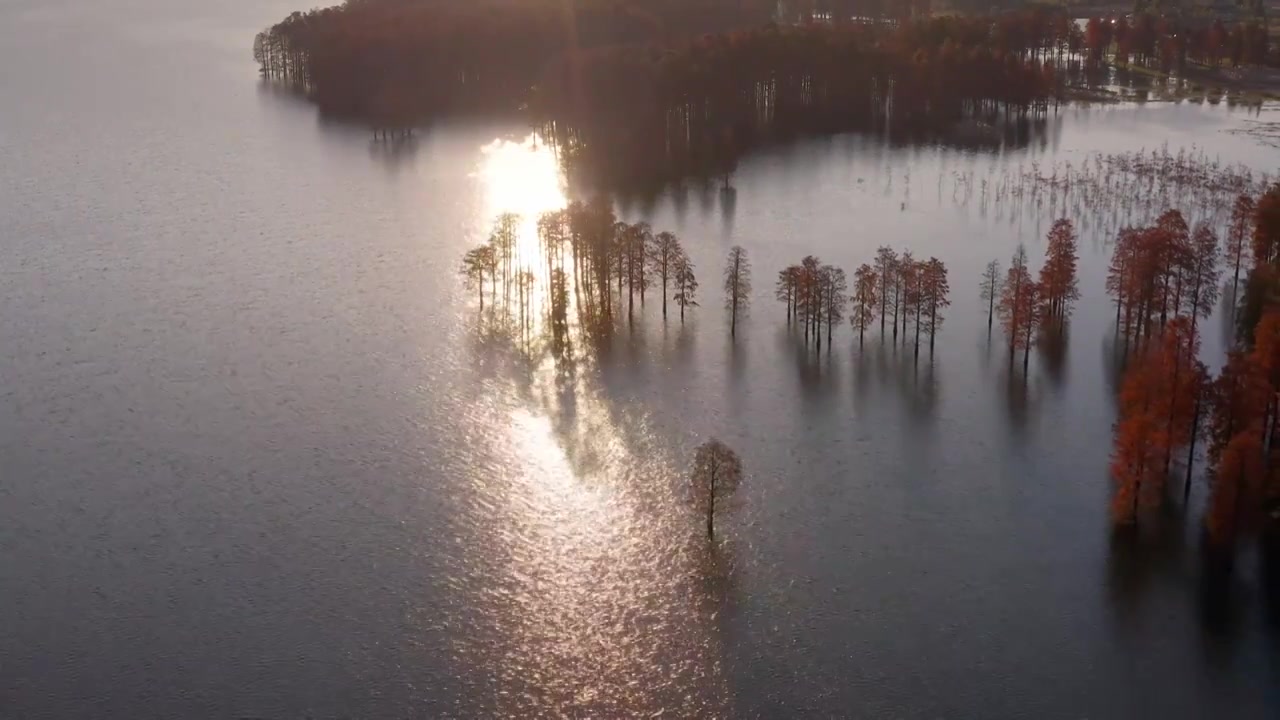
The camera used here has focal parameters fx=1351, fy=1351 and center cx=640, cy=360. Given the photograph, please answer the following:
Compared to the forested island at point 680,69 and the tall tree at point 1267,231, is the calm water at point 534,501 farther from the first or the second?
the forested island at point 680,69

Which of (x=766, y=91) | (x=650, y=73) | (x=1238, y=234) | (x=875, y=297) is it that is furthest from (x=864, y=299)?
(x=766, y=91)

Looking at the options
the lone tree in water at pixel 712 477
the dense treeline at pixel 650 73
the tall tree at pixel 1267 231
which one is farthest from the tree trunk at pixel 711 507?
the dense treeline at pixel 650 73

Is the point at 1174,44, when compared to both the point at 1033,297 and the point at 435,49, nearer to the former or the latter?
the point at 435,49

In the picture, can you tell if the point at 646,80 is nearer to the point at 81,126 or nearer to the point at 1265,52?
the point at 81,126

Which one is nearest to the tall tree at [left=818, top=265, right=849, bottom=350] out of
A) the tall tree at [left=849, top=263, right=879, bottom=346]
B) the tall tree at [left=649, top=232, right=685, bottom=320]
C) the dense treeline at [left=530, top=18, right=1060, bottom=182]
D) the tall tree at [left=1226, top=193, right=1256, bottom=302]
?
the tall tree at [left=849, top=263, right=879, bottom=346]

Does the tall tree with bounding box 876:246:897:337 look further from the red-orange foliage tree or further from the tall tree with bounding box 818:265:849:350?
the red-orange foliage tree

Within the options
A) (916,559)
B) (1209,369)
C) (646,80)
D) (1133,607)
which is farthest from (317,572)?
(646,80)
